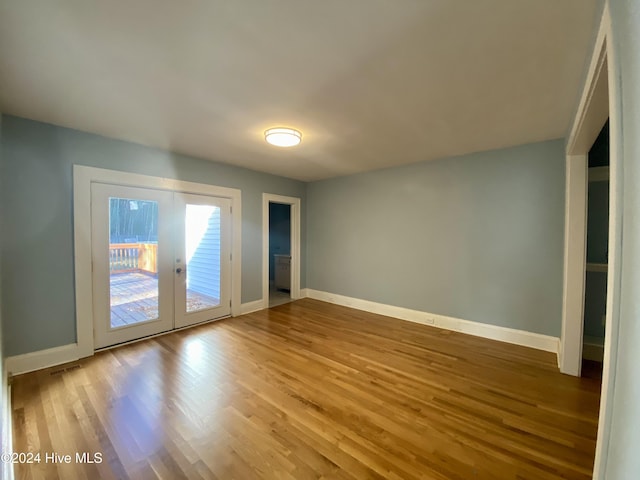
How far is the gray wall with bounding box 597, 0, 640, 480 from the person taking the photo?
67 cm

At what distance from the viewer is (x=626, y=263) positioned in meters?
0.76

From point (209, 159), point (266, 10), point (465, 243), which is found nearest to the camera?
point (266, 10)

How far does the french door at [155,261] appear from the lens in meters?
3.06

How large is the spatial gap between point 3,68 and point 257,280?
12.0 ft

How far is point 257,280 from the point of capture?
472cm

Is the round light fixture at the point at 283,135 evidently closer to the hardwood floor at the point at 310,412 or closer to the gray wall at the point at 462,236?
the gray wall at the point at 462,236

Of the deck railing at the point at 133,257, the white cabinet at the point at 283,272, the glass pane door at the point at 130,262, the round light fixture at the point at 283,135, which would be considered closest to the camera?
the round light fixture at the point at 283,135

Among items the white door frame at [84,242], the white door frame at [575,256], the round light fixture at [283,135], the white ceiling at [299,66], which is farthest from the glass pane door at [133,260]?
the white door frame at [575,256]

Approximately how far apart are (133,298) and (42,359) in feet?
3.10

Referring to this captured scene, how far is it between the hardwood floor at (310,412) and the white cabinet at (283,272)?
9.52 feet

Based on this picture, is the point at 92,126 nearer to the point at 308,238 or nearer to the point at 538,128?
the point at 308,238

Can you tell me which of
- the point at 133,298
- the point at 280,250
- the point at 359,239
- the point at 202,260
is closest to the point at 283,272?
the point at 280,250

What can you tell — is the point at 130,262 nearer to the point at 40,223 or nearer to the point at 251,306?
the point at 40,223

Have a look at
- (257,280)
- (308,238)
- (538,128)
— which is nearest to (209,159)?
(257,280)
